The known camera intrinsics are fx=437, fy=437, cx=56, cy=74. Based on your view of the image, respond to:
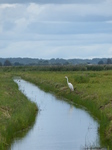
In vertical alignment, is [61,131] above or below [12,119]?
below

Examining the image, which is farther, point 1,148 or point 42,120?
point 42,120

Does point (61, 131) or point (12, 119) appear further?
point (61, 131)

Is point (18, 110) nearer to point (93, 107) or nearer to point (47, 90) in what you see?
point (93, 107)

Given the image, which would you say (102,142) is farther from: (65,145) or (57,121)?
(57,121)

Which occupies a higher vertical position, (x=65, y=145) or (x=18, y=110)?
(x=18, y=110)

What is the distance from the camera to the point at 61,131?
64.0 ft

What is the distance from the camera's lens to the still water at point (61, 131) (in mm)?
16734

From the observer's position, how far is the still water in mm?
16734

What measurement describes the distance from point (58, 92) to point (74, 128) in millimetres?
15906

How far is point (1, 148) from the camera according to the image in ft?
48.9

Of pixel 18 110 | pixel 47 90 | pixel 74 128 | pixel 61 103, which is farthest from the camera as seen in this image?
pixel 47 90

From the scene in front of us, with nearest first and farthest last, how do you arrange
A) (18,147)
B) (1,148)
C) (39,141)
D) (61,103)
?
(1,148) → (18,147) → (39,141) → (61,103)

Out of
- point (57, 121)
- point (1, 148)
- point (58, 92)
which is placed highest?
point (58, 92)

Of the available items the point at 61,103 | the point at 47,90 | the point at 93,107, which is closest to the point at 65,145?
the point at 93,107
